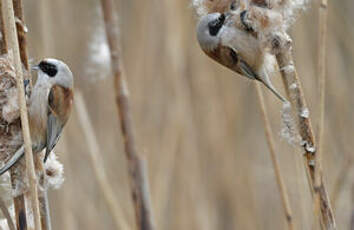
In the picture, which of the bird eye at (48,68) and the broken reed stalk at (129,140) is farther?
the broken reed stalk at (129,140)

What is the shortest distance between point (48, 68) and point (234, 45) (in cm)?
33

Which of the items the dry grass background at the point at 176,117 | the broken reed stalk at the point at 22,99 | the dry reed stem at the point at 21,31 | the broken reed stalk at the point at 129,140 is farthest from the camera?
the dry grass background at the point at 176,117

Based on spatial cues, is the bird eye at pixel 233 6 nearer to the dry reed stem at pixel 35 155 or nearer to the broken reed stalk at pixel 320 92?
the broken reed stalk at pixel 320 92

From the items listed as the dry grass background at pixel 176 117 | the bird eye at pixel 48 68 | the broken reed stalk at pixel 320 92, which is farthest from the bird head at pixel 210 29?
the dry grass background at pixel 176 117

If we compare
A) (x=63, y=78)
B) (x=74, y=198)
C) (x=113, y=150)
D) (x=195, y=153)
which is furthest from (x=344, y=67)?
(x=63, y=78)

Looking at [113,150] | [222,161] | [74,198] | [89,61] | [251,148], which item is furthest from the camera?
[251,148]

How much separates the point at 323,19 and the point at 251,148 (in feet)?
5.42

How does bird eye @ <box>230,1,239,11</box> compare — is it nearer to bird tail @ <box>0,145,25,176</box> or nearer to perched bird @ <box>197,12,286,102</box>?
perched bird @ <box>197,12,286,102</box>

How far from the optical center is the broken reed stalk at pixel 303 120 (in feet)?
2.63

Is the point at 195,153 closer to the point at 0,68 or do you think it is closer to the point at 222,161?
the point at 222,161

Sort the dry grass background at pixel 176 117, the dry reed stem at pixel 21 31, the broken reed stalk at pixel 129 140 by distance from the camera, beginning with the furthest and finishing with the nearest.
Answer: the dry grass background at pixel 176 117 → the broken reed stalk at pixel 129 140 → the dry reed stem at pixel 21 31

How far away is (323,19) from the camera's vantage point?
0.88m

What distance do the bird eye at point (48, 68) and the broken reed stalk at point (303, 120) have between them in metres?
0.38

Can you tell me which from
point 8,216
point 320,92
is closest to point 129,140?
point 8,216
